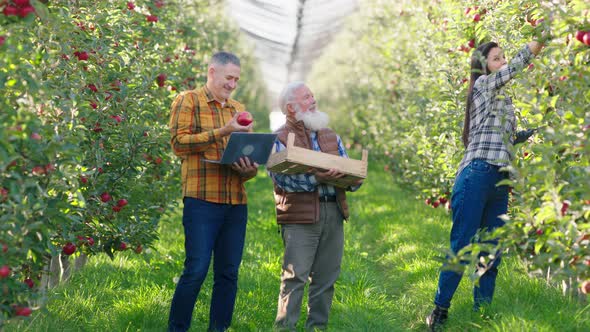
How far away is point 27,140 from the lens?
10.7ft

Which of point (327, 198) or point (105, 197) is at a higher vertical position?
point (327, 198)

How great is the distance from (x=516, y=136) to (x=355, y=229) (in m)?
5.01

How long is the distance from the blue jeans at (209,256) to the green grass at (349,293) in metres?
0.33

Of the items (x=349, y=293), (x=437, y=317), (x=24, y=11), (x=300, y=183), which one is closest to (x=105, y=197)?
(x=300, y=183)

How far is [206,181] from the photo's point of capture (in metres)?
4.50

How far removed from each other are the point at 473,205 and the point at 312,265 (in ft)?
3.75

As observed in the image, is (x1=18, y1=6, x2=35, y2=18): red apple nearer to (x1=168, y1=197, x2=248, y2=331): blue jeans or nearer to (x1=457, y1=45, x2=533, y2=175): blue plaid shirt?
(x1=168, y1=197, x2=248, y2=331): blue jeans

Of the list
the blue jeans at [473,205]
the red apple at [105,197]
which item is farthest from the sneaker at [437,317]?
the red apple at [105,197]

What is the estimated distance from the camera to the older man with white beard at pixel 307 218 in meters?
4.59

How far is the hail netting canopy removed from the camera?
21359 millimetres

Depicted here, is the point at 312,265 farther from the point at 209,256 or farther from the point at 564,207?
the point at 564,207

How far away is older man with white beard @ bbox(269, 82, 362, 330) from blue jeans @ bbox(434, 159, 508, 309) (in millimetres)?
672

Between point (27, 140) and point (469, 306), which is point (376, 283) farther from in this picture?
point (27, 140)

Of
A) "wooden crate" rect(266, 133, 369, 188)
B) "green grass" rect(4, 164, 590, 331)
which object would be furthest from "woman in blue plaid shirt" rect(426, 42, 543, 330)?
"wooden crate" rect(266, 133, 369, 188)
